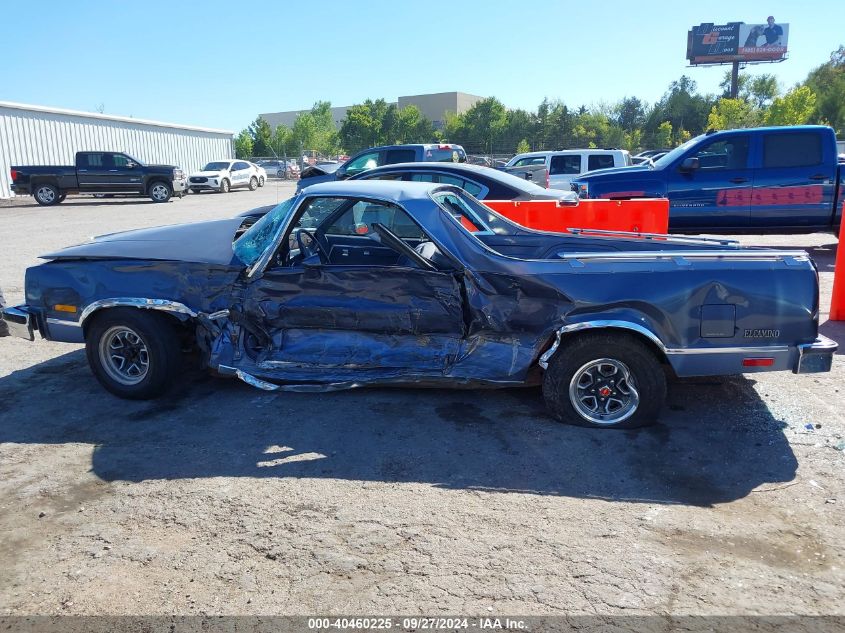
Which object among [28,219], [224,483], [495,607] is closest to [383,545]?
[495,607]

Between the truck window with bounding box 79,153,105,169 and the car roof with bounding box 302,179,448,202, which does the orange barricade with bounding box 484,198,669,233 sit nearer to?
the car roof with bounding box 302,179,448,202

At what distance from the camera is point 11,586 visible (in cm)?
290

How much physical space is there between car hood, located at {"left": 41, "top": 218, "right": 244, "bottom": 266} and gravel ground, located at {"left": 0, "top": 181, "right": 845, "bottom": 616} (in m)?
1.06

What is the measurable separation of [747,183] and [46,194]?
77.5ft

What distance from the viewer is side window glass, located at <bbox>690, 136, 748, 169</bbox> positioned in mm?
10531

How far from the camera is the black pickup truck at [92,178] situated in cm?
2414

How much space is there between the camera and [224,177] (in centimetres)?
3266

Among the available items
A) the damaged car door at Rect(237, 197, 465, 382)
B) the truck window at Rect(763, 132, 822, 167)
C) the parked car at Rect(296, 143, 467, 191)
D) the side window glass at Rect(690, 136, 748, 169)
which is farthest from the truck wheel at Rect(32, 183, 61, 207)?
the truck window at Rect(763, 132, 822, 167)

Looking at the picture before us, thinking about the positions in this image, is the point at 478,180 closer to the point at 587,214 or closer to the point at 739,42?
the point at 587,214

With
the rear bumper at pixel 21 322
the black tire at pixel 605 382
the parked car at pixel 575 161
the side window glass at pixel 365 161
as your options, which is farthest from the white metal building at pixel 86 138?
the black tire at pixel 605 382

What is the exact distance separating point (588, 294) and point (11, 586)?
3391mm

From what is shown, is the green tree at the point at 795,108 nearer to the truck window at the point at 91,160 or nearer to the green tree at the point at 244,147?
the truck window at the point at 91,160

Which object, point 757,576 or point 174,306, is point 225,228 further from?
point 757,576

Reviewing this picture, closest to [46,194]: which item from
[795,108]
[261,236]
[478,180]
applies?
[478,180]
